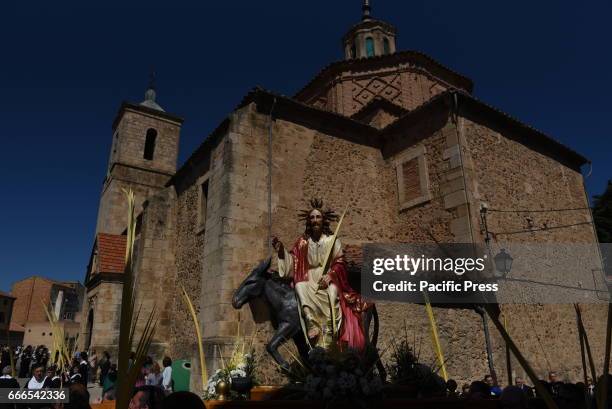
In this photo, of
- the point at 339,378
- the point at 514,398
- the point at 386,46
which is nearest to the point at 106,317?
the point at 339,378

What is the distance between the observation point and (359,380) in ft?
12.4

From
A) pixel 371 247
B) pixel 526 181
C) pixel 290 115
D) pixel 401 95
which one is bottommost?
pixel 371 247

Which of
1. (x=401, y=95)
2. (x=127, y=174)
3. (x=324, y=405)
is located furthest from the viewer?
(x=127, y=174)

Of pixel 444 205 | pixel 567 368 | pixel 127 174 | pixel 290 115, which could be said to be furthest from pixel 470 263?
pixel 127 174

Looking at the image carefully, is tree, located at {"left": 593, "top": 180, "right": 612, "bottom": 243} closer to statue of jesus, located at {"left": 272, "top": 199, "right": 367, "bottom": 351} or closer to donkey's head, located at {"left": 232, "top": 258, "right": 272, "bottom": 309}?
statue of jesus, located at {"left": 272, "top": 199, "right": 367, "bottom": 351}

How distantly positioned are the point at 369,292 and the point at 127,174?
61.7 feet

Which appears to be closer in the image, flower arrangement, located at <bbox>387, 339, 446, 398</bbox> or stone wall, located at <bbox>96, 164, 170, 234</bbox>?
flower arrangement, located at <bbox>387, 339, 446, 398</bbox>

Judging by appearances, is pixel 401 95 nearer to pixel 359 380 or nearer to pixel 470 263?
pixel 470 263

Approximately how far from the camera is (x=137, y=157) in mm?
24703

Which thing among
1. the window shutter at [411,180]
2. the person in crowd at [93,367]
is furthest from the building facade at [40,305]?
the window shutter at [411,180]

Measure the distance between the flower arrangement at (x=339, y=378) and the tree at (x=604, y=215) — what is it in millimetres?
21646

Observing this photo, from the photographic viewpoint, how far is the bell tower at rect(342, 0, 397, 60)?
18.8 meters

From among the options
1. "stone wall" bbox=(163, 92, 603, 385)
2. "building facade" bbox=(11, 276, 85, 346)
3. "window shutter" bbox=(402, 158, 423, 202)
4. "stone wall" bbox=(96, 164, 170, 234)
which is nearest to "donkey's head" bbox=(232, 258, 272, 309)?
"stone wall" bbox=(163, 92, 603, 385)

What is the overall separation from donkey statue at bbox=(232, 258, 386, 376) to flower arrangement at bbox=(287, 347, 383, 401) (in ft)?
4.61
